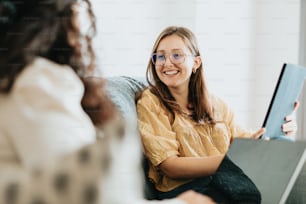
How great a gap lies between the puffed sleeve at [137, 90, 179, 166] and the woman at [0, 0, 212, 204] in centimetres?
40

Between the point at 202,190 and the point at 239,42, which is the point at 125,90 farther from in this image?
the point at 239,42

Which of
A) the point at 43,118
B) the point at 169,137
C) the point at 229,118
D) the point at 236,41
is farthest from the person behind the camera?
the point at 236,41

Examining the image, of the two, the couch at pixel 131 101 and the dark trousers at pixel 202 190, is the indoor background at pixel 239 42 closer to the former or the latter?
the couch at pixel 131 101

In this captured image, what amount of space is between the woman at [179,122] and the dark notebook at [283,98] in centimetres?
2

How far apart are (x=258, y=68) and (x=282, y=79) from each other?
51 centimetres

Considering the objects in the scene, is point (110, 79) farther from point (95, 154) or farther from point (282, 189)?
point (95, 154)

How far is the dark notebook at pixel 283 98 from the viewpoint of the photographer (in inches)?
34.8

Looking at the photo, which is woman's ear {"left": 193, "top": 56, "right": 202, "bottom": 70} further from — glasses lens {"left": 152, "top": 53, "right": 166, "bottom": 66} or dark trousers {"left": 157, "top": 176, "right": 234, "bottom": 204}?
dark trousers {"left": 157, "top": 176, "right": 234, "bottom": 204}

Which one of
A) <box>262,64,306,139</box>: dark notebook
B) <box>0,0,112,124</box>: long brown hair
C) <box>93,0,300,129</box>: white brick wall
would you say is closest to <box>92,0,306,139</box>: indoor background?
<box>93,0,300,129</box>: white brick wall

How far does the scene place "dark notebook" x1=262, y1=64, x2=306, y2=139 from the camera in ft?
2.90

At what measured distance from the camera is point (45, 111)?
436 mm

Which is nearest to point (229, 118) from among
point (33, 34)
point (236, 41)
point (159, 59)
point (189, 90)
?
point (189, 90)

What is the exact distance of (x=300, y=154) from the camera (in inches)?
31.3

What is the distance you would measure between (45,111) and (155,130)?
514 millimetres
